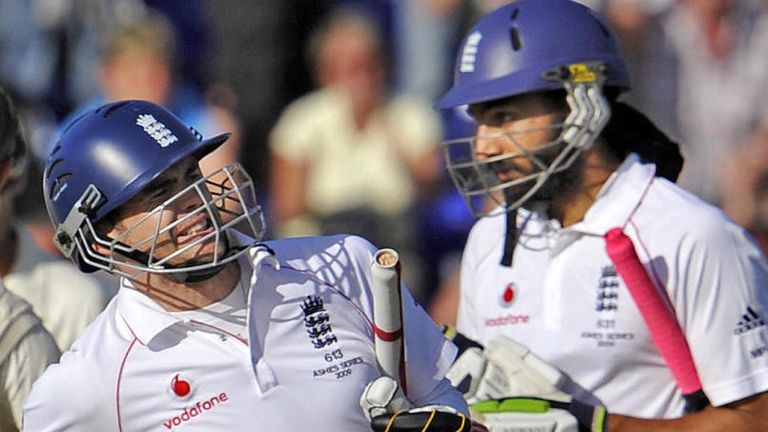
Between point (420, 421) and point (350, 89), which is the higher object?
point (420, 421)

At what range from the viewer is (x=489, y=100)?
5.48 meters

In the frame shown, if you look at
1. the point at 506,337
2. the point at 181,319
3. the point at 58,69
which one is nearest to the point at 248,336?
the point at 181,319

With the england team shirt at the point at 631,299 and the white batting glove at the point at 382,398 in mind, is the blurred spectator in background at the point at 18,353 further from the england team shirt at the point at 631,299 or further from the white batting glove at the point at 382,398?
the england team shirt at the point at 631,299

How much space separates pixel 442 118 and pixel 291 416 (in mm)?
4909

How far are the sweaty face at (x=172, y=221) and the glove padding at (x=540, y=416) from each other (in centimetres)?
119

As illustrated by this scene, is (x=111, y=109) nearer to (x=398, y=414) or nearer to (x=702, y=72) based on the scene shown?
(x=398, y=414)

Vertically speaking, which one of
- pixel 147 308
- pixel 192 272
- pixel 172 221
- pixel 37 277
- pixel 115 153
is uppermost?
pixel 115 153

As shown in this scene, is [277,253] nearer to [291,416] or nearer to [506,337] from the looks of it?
[291,416]

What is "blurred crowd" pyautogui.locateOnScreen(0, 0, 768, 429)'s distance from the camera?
882cm

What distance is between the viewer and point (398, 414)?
4195 millimetres

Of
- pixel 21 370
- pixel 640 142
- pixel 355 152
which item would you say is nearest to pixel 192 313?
pixel 21 370

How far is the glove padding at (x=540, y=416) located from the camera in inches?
197

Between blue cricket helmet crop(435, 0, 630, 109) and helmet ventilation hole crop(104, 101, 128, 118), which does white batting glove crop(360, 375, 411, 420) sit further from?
blue cricket helmet crop(435, 0, 630, 109)

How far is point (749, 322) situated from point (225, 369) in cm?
159
